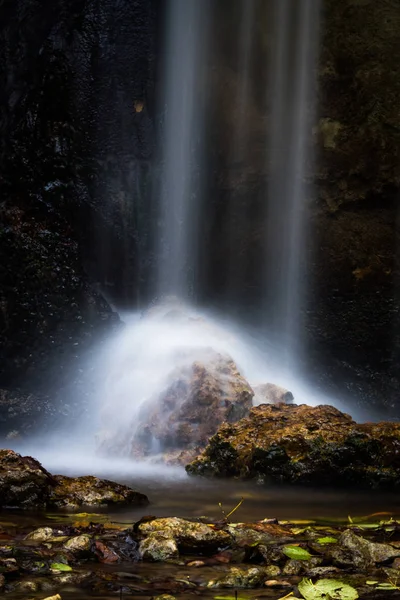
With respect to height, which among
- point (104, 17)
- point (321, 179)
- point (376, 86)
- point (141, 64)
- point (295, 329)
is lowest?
point (295, 329)

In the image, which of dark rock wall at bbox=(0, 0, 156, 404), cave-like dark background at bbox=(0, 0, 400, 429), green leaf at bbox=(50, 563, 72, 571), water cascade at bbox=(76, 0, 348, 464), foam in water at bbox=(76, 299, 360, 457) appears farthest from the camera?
water cascade at bbox=(76, 0, 348, 464)

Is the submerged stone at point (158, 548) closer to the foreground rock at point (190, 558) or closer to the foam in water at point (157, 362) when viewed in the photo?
the foreground rock at point (190, 558)

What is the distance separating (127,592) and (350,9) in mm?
11143

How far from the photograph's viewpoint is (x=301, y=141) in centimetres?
1196

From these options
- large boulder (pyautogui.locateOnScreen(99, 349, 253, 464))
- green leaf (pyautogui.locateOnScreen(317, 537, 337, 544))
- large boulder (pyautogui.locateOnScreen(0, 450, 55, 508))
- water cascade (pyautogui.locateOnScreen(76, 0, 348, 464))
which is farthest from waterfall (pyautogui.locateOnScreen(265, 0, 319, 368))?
green leaf (pyautogui.locateOnScreen(317, 537, 337, 544))

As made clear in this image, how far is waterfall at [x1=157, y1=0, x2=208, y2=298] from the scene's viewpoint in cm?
1257

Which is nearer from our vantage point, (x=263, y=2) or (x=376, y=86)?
(x=376, y=86)

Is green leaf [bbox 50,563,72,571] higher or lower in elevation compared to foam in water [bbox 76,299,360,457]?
lower

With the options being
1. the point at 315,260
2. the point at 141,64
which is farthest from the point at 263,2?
the point at 315,260

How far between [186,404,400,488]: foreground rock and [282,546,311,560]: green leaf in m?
2.72

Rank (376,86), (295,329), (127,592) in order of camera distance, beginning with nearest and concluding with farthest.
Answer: (127,592) < (376,86) < (295,329)

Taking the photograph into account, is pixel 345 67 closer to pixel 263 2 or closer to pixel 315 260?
pixel 263 2

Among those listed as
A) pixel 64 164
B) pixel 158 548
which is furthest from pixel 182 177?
pixel 158 548

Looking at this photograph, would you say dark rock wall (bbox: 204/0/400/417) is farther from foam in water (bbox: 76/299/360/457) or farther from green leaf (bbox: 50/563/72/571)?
green leaf (bbox: 50/563/72/571)
